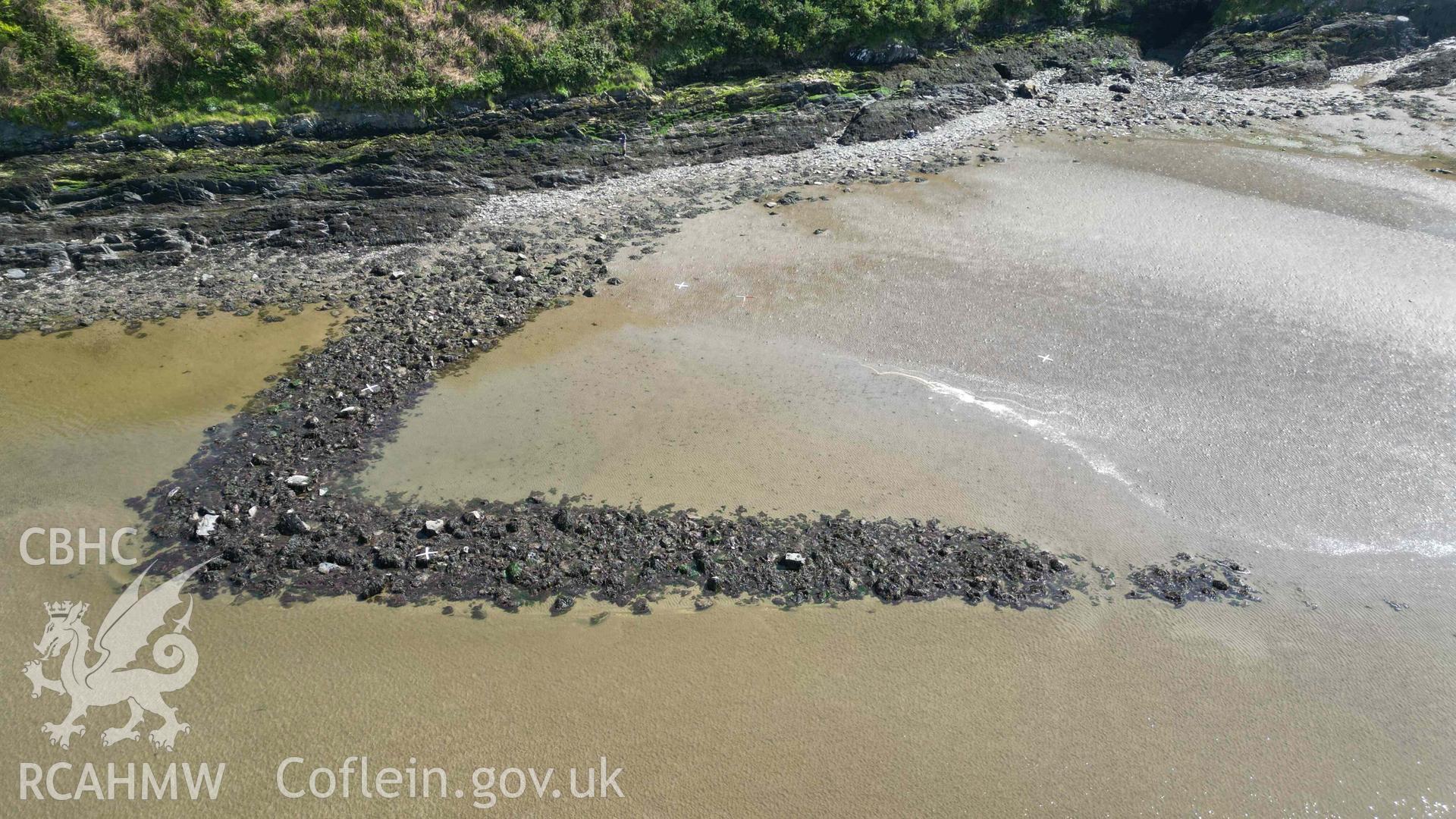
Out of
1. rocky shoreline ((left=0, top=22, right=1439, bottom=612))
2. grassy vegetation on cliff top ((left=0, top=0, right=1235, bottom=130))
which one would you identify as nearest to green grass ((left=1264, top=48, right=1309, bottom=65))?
rocky shoreline ((left=0, top=22, right=1439, bottom=612))

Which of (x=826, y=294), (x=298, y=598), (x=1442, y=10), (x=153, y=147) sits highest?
(x=1442, y=10)

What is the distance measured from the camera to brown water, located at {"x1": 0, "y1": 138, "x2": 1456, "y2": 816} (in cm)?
723

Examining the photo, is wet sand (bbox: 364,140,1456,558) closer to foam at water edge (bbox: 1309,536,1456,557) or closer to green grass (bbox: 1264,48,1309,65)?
foam at water edge (bbox: 1309,536,1456,557)

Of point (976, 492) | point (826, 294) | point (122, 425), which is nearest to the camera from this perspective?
point (976, 492)

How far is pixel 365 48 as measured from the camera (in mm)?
19156

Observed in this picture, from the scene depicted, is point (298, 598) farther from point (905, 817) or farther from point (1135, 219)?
point (1135, 219)

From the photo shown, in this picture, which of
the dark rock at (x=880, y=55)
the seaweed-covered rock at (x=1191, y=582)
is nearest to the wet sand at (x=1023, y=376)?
the seaweed-covered rock at (x=1191, y=582)

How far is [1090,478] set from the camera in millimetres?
10328

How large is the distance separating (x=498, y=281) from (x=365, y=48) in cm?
894

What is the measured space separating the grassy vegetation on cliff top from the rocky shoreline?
1.36 m

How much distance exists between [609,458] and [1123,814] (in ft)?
23.0

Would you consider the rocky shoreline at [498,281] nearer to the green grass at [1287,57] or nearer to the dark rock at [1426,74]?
the dark rock at [1426,74]

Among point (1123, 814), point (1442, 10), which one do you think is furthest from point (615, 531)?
point (1442, 10)

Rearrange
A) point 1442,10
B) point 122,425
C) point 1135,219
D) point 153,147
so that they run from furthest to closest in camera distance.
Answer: point 1442,10 → point 153,147 → point 1135,219 → point 122,425
